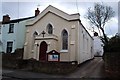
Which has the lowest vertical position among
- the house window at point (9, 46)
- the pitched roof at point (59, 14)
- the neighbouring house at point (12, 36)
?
the house window at point (9, 46)

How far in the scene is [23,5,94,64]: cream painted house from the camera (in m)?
20.2

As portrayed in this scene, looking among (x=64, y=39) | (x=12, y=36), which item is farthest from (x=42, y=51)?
(x=12, y=36)

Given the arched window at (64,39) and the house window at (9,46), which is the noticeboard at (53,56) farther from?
the house window at (9,46)

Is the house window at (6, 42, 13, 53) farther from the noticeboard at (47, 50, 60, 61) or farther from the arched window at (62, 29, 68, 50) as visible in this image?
the noticeboard at (47, 50, 60, 61)

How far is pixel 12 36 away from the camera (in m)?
26.3

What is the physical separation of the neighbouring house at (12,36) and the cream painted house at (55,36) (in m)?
2.48

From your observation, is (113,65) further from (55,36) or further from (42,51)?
(42,51)

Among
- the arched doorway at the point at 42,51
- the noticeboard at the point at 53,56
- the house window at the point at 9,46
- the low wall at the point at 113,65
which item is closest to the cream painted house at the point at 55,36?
the arched doorway at the point at 42,51

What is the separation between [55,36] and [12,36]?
27.8 ft

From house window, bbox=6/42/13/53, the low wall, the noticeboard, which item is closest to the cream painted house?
the noticeboard

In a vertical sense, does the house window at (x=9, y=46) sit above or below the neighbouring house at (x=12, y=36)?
below

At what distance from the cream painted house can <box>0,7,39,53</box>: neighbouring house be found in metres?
2.48

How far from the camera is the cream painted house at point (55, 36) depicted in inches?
796

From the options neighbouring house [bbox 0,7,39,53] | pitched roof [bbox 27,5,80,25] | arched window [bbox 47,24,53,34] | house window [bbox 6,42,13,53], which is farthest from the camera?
house window [bbox 6,42,13,53]
